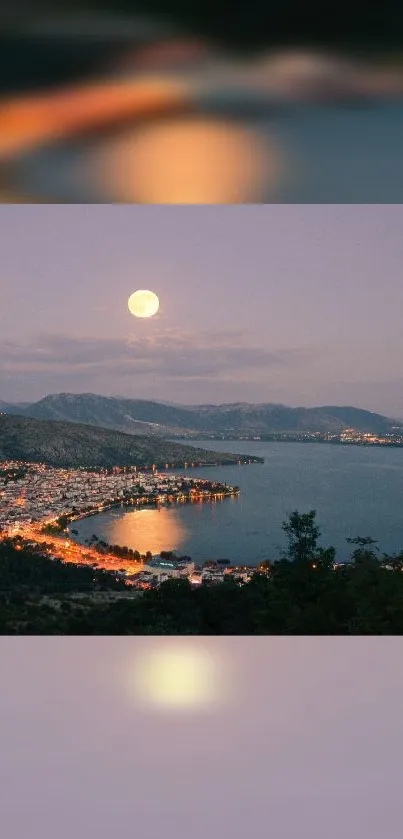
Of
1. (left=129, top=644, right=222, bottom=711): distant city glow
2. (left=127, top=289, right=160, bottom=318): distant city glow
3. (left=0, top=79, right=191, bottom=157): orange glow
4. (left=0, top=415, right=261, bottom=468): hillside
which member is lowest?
(left=129, top=644, right=222, bottom=711): distant city glow

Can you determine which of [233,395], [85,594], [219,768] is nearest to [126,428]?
[233,395]

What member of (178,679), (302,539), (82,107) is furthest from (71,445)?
(82,107)

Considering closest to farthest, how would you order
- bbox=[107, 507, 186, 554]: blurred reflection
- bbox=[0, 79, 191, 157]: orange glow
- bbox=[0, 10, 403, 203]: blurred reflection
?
bbox=[0, 10, 403, 203]: blurred reflection < bbox=[0, 79, 191, 157]: orange glow < bbox=[107, 507, 186, 554]: blurred reflection

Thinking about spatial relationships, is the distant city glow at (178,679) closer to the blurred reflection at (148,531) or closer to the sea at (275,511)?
the blurred reflection at (148,531)

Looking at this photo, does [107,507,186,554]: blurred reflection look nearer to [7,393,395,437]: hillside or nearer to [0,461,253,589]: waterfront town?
[0,461,253,589]: waterfront town

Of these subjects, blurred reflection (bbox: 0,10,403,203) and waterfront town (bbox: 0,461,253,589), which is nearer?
blurred reflection (bbox: 0,10,403,203)

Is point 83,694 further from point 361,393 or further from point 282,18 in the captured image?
point 361,393

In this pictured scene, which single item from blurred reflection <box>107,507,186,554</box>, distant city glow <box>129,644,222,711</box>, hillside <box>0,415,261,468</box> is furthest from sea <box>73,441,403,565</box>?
distant city glow <box>129,644,222,711</box>

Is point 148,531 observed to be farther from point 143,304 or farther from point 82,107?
point 82,107
